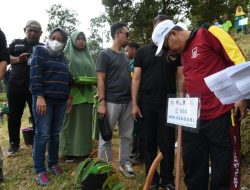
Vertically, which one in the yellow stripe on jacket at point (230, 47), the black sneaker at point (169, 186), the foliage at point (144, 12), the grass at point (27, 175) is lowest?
the grass at point (27, 175)

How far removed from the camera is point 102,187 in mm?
3584

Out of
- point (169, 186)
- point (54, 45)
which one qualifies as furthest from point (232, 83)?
point (54, 45)

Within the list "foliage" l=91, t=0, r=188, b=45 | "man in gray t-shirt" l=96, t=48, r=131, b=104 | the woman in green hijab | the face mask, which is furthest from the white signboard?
"foliage" l=91, t=0, r=188, b=45

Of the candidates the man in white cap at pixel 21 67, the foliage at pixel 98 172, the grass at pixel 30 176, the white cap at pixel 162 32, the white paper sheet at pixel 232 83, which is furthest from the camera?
the man in white cap at pixel 21 67

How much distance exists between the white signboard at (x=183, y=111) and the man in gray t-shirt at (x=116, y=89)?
4.49 ft

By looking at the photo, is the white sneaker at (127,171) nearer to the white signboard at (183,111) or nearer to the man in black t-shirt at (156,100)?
the man in black t-shirt at (156,100)

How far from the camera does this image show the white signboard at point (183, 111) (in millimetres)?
2588

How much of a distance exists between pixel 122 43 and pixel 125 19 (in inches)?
576

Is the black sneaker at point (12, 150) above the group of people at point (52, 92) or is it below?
below

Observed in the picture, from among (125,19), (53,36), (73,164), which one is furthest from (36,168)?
(125,19)

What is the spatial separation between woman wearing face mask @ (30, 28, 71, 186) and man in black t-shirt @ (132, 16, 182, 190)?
0.90 metres

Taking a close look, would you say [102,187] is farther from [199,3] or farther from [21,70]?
[199,3]

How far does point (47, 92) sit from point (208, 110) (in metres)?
2.03

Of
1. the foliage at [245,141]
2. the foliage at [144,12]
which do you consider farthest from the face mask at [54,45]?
the foliage at [144,12]
